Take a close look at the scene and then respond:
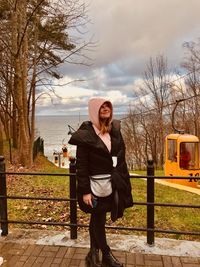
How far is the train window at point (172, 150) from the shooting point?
554 inches

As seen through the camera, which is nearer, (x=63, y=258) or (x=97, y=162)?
(x=97, y=162)

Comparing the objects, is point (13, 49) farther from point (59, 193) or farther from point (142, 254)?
point (142, 254)

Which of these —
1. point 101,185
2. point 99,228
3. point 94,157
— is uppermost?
point 94,157

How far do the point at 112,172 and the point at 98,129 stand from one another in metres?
0.49

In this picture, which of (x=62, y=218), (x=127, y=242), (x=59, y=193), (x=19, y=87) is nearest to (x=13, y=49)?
(x=19, y=87)

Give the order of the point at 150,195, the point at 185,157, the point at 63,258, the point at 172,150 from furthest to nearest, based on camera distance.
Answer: the point at 172,150
the point at 185,157
the point at 150,195
the point at 63,258

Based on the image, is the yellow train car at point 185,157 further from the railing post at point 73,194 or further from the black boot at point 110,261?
the black boot at point 110,261

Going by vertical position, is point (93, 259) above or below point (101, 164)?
below

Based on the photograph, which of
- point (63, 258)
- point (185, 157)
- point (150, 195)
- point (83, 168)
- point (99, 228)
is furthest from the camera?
point (185, 157)

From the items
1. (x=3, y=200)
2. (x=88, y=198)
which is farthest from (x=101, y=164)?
(x=3, y=200)

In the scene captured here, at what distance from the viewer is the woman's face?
3.29 meters

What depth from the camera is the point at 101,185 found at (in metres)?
3.29

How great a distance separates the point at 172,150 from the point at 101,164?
11.6 meters

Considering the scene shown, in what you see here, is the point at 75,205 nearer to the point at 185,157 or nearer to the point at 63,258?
the point at 63,258
